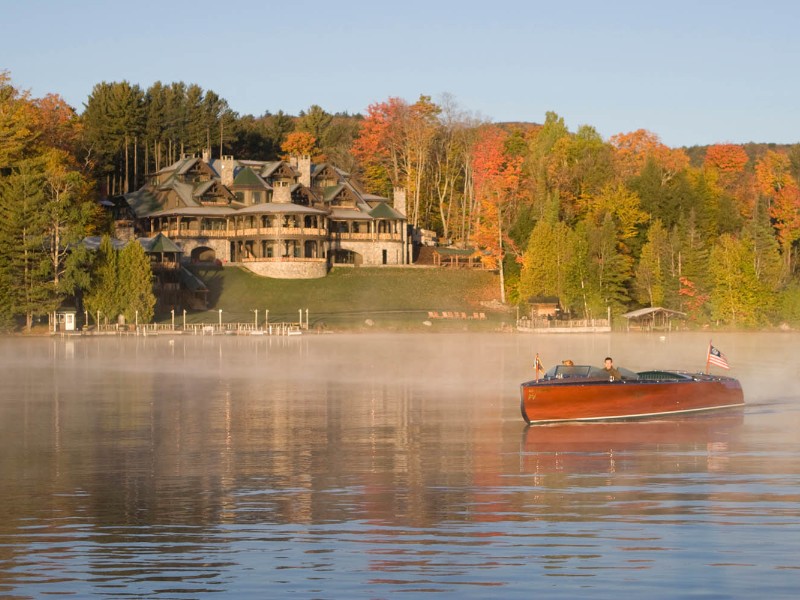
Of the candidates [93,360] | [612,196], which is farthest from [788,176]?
[93,360]

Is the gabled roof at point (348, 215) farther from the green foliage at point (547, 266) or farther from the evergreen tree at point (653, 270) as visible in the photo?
the evergreen tree at point (653, 270)

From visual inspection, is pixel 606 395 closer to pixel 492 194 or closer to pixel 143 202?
pixel 492 194

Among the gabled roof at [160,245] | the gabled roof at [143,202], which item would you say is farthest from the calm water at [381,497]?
the gabled roof at [143,202]

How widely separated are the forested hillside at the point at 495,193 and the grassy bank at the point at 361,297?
4365 mm

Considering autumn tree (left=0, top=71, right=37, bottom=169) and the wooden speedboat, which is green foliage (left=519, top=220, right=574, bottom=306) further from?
the wooden speedboat

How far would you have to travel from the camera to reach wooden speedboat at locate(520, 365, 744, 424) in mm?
31438

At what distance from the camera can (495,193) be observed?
116 meters

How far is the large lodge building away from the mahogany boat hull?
75.8 meters

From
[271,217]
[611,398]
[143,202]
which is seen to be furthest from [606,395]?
[143,202]

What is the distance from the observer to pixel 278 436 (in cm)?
2972

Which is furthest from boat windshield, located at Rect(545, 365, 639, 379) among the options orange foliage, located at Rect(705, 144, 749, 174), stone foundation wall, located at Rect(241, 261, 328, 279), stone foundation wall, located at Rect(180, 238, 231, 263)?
orange foliage, located at Rect(705, 144, 749, 174)

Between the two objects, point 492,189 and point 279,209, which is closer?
point 279,209

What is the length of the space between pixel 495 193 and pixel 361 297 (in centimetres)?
2108

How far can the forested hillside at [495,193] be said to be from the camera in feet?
290
